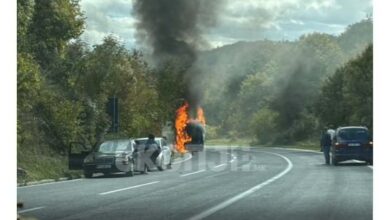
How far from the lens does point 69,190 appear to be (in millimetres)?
20906

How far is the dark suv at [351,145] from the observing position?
28391 millimetres

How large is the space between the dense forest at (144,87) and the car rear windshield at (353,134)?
0.41 meters

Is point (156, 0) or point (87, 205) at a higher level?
point (156, 0)

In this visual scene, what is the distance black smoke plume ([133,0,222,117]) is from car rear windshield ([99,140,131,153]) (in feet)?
19.9

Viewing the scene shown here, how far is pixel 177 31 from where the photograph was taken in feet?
121

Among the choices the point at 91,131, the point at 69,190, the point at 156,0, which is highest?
the point at 156,0

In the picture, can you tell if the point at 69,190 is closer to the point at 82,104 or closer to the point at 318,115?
the point at 82,104

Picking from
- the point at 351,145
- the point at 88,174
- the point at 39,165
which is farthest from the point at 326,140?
the point at 39,165

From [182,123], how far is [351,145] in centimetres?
1046

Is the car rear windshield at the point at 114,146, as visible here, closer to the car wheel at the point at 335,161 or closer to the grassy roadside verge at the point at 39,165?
the grassy roadside verge at the point at 39,165

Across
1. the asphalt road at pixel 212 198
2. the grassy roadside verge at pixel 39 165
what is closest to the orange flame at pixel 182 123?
the asphalt road at pixel 212 198

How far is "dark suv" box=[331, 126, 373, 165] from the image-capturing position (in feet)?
93.1

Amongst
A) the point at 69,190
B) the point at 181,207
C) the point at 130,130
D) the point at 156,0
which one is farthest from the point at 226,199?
the point at 156,0
